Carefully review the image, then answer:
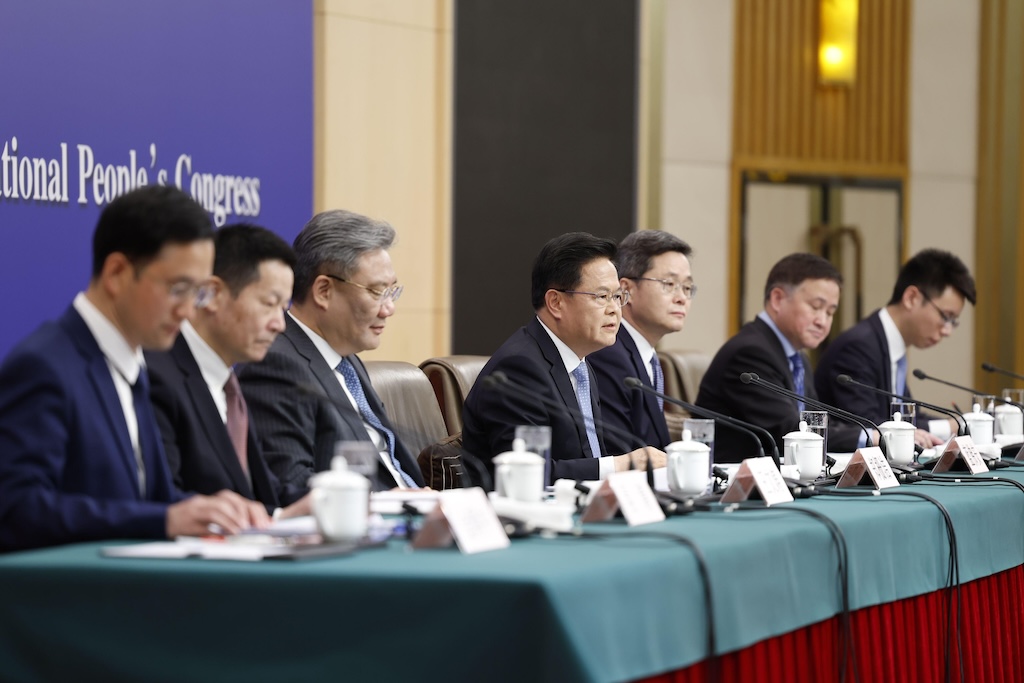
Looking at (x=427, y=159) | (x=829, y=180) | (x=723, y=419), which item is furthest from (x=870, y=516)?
(x=829, y=180)

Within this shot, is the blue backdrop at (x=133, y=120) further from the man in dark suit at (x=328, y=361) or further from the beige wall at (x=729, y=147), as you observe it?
the beige wall at (x=729, y=147)

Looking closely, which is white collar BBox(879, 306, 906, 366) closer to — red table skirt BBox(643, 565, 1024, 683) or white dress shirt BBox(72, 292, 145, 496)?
red table skirt BBox(643, 565, 1024, 683)

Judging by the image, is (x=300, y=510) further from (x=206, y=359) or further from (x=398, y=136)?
(x=398, y=136)

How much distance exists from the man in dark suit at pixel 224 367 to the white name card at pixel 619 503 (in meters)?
0.57

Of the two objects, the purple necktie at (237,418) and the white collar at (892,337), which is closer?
the purple necktie at (237,418)

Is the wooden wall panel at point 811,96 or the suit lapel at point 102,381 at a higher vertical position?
the wooden wall panel at point 811,96

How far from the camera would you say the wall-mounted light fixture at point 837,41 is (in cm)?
895

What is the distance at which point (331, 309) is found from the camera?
11.0 feet

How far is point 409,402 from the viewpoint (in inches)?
166

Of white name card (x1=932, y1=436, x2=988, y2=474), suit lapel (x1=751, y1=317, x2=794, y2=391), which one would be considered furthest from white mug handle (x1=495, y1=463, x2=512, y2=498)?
suit lapel (x1=751, y1=317, x2=794, y2=391)

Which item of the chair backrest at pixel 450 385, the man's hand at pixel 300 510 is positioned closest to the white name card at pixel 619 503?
the man's hand at pixel 300 510

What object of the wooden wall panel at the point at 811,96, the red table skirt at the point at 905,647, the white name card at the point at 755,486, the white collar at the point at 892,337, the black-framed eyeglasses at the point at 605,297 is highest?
the wooden wall panel at the point at 811,96

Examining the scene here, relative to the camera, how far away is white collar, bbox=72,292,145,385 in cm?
228

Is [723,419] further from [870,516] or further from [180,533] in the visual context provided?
[180,533]
